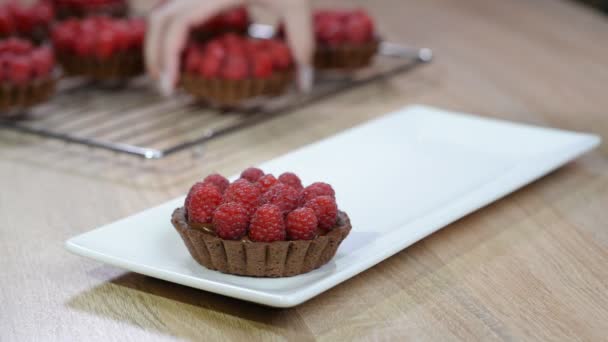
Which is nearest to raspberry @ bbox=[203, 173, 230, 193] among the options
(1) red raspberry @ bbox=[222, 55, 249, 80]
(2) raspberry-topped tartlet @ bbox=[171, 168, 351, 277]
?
(2) raspberry-topped tartlet @ bbox=[171, 168, 351, 277]

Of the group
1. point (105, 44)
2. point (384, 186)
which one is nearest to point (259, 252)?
point (384, 186)

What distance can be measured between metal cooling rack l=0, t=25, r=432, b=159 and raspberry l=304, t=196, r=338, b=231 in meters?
0.47

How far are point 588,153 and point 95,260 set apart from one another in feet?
2.77

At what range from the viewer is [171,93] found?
5.95 ft

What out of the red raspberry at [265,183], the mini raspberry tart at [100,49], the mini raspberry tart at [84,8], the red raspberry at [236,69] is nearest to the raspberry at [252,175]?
the red raspberry at [265,183]

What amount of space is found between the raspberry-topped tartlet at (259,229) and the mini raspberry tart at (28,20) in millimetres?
1070

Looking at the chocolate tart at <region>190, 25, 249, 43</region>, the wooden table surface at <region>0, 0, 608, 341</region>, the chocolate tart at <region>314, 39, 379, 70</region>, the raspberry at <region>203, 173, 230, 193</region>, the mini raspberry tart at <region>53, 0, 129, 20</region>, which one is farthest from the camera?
the mini raspberry tart at <region>53, 0, 129, 20</region>

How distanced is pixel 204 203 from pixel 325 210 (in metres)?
0.14

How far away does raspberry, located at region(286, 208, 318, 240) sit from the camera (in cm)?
104

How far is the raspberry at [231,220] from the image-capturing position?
40.8 inches

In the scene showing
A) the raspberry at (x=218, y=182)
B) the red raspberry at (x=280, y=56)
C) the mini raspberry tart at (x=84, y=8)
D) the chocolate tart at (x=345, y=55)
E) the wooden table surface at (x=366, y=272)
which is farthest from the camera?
the mini raspberry tart at (x=84, y=8)

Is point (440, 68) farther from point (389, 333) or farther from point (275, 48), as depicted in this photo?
point (389, 333)

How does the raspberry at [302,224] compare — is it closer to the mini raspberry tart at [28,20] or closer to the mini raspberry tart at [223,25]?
the mini raspberry tart at [223,25]

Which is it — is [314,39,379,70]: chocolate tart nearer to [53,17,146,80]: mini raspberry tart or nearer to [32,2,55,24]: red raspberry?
[53,17,146,80]: mini raspberry tart
